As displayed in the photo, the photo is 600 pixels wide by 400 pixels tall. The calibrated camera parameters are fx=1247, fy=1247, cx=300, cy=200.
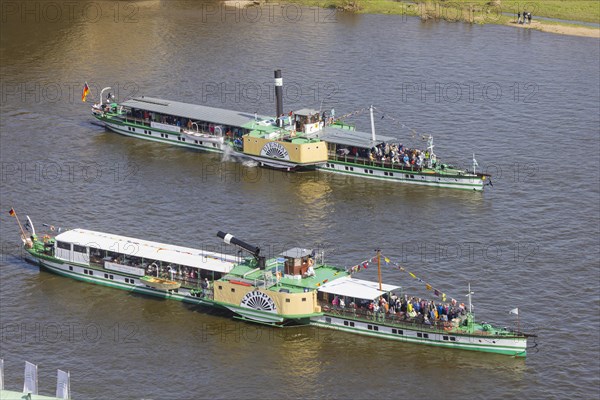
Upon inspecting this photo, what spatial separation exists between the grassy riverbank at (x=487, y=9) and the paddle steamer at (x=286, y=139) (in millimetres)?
53127

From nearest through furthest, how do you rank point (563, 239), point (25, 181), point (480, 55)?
point (563, 239) → point (25, 181) → point (480, 55)

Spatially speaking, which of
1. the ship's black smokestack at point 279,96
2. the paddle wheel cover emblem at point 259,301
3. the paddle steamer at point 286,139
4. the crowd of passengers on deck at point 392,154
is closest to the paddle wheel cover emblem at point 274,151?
the paddle steamer at point 286,139

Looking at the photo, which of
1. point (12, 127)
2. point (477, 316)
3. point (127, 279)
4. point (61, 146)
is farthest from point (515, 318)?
point (12, 127)

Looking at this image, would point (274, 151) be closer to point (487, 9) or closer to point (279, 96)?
point (279, 96)

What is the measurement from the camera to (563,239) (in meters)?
114

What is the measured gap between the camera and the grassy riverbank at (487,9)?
18650cm

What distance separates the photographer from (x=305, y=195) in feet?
419

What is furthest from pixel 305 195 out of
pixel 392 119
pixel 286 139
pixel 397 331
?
pixel 397 331

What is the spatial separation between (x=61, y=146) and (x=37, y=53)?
3820 cm

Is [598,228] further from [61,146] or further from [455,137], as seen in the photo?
[61,146]

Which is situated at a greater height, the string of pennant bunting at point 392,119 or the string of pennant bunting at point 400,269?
the string of pennant bunting at point 392,119

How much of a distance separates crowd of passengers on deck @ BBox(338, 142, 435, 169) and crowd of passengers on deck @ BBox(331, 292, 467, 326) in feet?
111

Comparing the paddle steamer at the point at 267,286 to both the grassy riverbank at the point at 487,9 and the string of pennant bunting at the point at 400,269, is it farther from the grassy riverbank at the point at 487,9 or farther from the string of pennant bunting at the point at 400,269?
the grassy riverbank at the point at 487,9

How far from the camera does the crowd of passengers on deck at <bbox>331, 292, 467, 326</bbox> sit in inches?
3772
